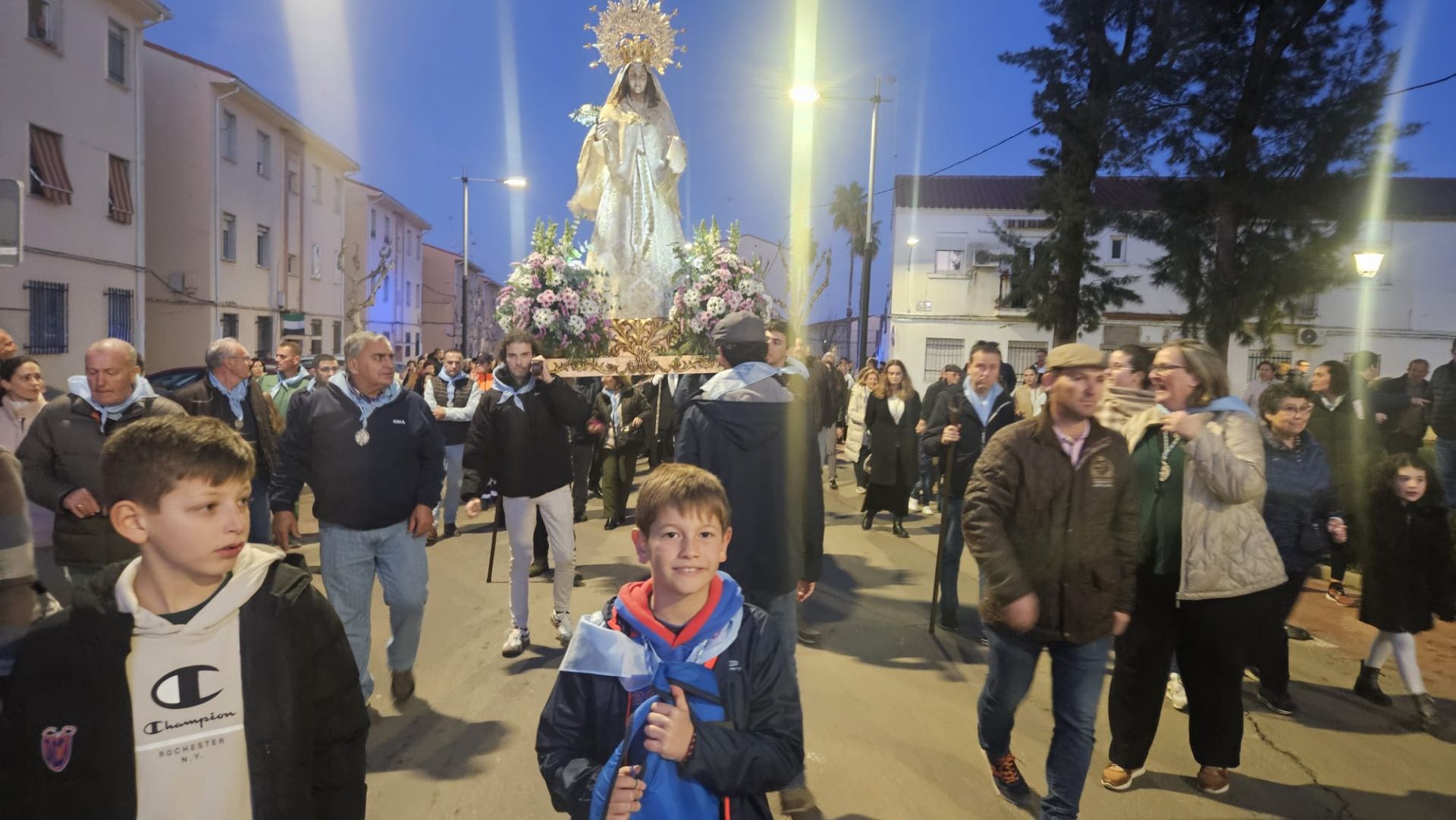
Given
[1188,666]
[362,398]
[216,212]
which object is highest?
[216,212]

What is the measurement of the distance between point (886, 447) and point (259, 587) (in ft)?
27.1

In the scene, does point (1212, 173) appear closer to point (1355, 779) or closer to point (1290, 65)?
point (1290, 65)

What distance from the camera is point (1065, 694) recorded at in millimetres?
3416

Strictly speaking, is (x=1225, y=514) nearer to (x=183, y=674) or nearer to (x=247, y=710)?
(x=247, y=710)

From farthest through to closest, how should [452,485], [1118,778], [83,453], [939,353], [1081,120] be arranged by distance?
1. [939,353]
2. [1081,120]
3. [452,485]
4. [83,453]
5. [1118,778]

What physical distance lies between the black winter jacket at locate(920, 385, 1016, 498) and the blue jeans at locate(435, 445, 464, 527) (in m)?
5.13

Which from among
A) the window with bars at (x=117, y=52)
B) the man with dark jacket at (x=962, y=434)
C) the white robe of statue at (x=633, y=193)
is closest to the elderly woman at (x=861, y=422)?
the white robe of statue at (x=633, y=193)

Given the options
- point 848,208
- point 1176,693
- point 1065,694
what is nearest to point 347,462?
point 1065,694

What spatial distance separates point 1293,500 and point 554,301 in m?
5.93

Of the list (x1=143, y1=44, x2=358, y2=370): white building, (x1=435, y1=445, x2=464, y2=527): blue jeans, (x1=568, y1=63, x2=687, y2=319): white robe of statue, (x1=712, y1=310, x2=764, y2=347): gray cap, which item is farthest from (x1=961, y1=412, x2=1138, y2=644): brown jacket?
(x1=143, y1=44, x2=358, y2=370): white building

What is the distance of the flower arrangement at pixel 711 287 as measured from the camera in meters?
8.45

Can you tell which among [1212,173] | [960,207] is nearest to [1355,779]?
[1212,173]

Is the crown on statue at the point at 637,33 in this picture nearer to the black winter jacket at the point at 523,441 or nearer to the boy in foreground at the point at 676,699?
the black winter jacket at the point at 523,441

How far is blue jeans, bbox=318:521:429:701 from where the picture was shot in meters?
4.50
